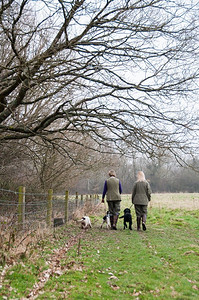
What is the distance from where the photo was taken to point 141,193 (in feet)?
36.8

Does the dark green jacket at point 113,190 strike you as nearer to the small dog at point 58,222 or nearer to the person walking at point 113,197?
the person walking at point 113,197

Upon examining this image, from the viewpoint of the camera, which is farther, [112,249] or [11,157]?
[11,157]

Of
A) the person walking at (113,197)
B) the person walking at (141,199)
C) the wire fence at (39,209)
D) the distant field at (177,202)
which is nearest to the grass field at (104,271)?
the wire fence at (39,209)

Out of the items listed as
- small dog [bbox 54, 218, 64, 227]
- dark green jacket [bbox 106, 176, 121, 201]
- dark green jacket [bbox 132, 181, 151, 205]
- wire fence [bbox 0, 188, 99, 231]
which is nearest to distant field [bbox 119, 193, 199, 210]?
wire fence [bbox 0, 188, 99, 231]

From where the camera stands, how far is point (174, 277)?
17.4ft

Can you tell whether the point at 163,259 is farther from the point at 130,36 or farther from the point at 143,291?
the point at 130,36

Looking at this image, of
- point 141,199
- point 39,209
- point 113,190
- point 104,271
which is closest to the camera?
point 104,271

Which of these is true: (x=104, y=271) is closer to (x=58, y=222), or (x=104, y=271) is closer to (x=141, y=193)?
(x=141, y=193)

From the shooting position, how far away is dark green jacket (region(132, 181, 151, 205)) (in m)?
11.1

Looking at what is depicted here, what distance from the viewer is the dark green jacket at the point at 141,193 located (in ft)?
36.6

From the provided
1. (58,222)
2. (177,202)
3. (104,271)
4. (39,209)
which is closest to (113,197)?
(58,222)

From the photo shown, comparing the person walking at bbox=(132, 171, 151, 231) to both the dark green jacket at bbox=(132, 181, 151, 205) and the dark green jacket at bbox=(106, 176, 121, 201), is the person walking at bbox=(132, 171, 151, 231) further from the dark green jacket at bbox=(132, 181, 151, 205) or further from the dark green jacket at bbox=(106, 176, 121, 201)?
the dark green jacket at bbox=(106, 176, 121, 201)

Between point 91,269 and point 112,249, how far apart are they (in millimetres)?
2053

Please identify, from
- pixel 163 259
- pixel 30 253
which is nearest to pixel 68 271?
pixel 30 253
